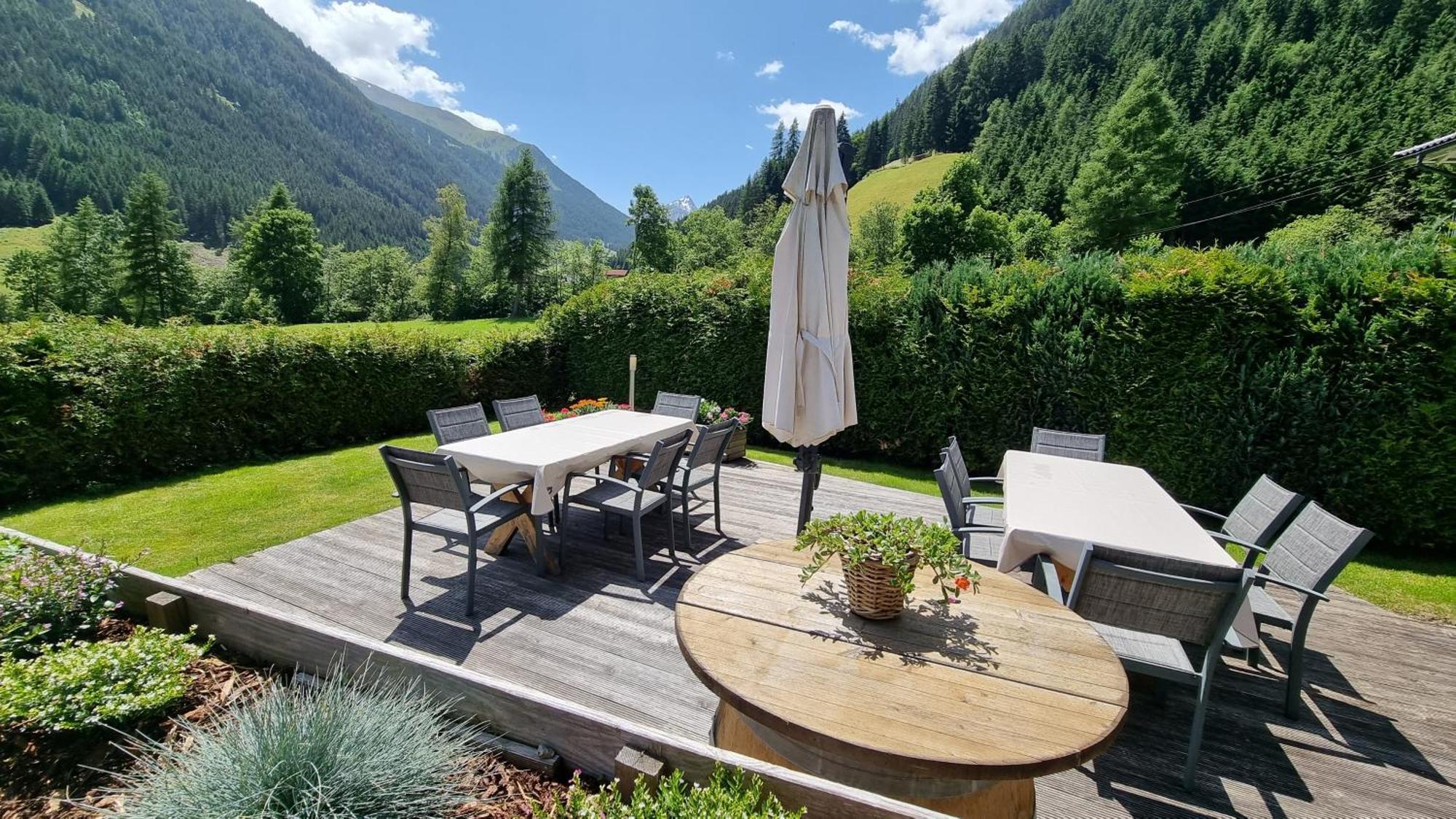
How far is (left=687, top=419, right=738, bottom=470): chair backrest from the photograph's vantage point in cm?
457

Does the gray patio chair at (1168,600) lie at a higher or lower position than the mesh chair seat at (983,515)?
higher

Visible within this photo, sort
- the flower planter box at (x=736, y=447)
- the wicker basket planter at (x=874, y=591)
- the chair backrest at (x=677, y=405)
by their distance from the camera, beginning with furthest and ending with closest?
the flower planter box at (x=736, y=447)
the chair backrest at (x=677, y=405)
the wicker basket planter at (x=874, y=591)

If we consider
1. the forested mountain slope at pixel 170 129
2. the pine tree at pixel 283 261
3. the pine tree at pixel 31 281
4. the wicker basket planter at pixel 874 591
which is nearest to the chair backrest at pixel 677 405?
the wicker basket planter at pixel 874 591

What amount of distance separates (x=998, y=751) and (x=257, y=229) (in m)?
46.6

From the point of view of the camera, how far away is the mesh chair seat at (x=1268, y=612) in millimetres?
2902

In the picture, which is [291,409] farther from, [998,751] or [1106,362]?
[1106,362]

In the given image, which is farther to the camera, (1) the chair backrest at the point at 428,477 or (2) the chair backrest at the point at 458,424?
(2) the chair backrest at the point at 458,424

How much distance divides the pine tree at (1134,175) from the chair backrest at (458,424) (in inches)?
1297

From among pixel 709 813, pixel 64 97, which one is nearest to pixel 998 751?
pixel 709 813

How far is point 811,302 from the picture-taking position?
11.9 ft

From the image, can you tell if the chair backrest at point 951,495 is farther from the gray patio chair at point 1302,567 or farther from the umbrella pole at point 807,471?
the gray patio chair at point 1302,567

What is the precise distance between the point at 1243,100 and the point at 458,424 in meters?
49.9

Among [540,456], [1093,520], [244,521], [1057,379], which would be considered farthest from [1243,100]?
[244,521]

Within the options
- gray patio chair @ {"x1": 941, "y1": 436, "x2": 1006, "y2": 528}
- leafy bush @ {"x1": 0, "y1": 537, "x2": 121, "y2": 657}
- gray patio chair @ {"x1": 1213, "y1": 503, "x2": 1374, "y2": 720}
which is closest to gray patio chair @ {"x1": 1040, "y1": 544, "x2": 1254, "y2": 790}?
A: gray patio chair @ {"x1": 1213, "y1": 503, "x2": 1374, "y2": 720}
